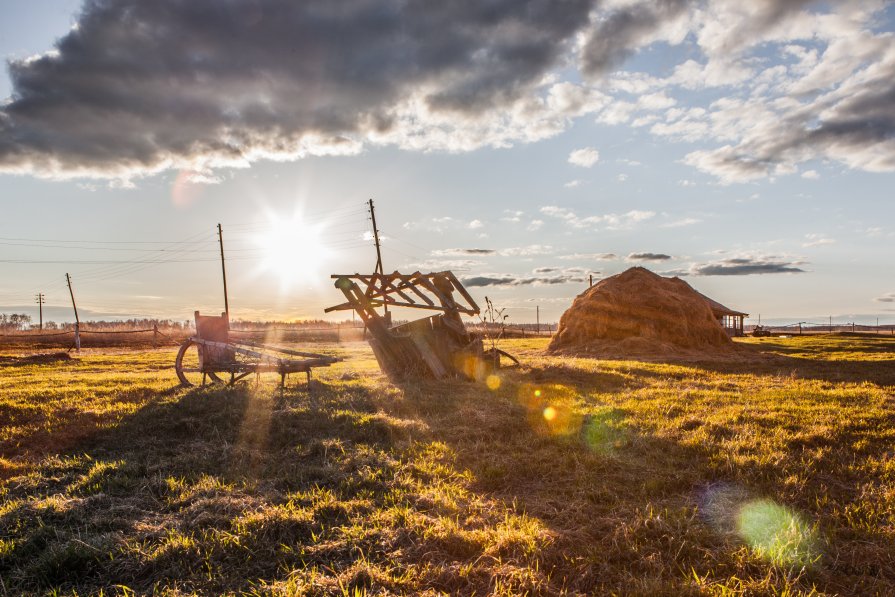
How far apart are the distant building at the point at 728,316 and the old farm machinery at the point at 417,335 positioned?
1438 inches

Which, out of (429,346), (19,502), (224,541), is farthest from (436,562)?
(429,346)

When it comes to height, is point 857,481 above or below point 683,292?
below

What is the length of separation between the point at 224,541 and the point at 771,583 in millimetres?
4261

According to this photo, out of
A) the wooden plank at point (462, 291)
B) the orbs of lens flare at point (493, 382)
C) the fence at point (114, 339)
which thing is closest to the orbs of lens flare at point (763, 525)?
the orbs of lens flare at point (493, 382)

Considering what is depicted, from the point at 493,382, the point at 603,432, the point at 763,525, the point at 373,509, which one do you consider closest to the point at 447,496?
the point at 373,509

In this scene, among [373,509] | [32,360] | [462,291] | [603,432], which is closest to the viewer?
[373,509]

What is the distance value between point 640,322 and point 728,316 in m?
38.7

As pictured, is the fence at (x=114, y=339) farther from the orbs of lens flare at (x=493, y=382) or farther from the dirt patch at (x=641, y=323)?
the orbs of lens flare at (x=493, y=382)

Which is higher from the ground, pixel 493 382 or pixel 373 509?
pixel 373 509

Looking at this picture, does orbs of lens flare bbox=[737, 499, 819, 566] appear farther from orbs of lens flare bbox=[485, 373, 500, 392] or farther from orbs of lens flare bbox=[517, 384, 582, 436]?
orbs of lens flare bbox=[485, 373, 500, 392]

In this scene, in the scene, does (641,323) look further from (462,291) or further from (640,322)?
(462,291)

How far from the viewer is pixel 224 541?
409 centimetres

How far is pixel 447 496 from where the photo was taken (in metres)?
5.00

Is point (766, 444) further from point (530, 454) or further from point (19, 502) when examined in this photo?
point (19, 502)
